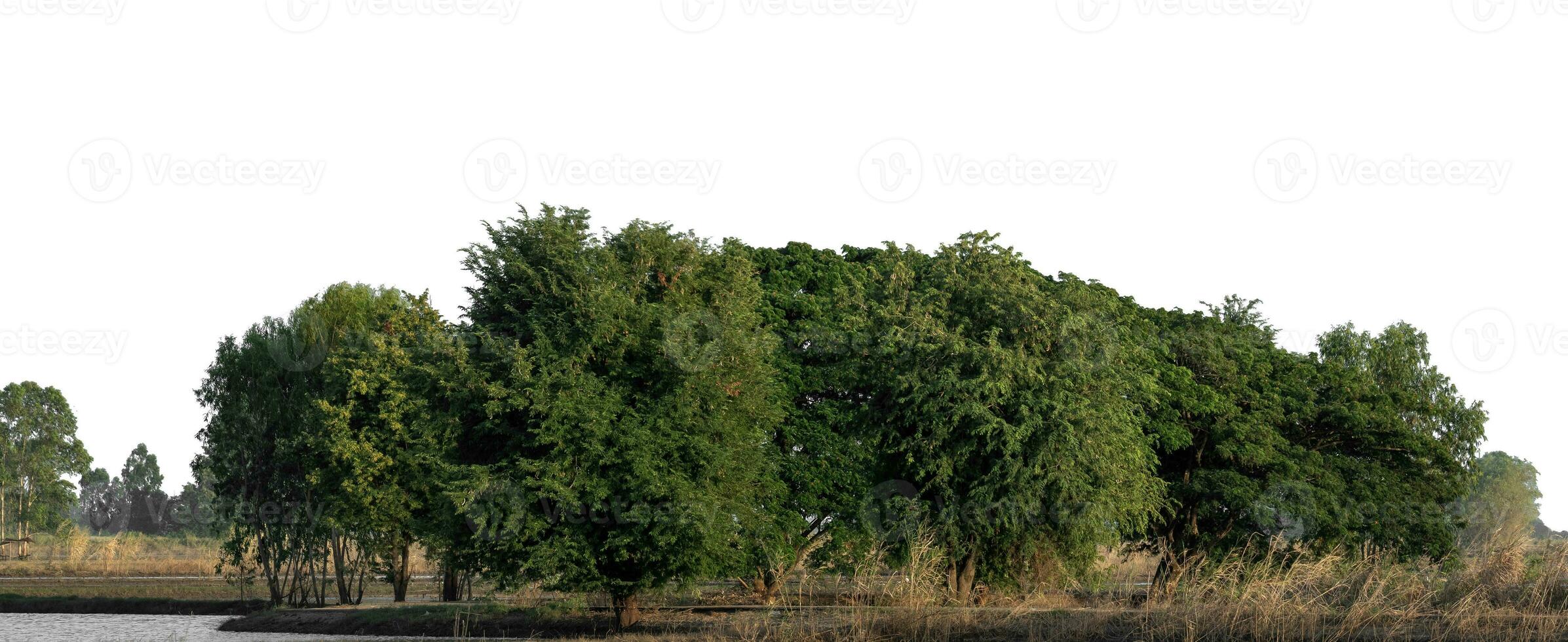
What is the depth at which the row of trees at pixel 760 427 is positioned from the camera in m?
30.0

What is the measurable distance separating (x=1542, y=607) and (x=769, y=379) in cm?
1953

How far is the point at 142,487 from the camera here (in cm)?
18012

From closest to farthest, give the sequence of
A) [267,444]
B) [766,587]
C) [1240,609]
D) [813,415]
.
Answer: [1240,609]
[813,415]
[766,587]
[267,444]

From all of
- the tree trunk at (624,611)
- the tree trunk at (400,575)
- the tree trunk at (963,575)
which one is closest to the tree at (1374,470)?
the tree trunk at (963,575)

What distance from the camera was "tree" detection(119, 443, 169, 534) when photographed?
165 metres

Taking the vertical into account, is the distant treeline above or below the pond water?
above

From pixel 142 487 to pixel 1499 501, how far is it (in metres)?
173

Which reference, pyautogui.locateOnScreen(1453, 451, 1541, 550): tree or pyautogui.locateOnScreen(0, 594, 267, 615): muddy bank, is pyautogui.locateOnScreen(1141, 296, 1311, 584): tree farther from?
pyautogui.locateOnScreen(0, 594, 267, 615): muddy bank

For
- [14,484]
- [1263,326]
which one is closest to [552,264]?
[1263,326]

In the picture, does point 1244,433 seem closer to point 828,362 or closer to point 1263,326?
point 1263,326

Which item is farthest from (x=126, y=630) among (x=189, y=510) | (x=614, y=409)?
(x=189, y=510)

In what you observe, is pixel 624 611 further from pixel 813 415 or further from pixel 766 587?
pixel 813 415

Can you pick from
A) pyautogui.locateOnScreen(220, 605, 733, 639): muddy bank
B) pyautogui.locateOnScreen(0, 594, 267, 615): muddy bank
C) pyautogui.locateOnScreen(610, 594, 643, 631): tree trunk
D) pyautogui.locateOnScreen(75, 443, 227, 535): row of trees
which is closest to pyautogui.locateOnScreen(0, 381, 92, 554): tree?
pyautogui.locateOnScreen(75, 443, 227, 535): row of trees

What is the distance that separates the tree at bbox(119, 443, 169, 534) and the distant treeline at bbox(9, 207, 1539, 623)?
134 metres
